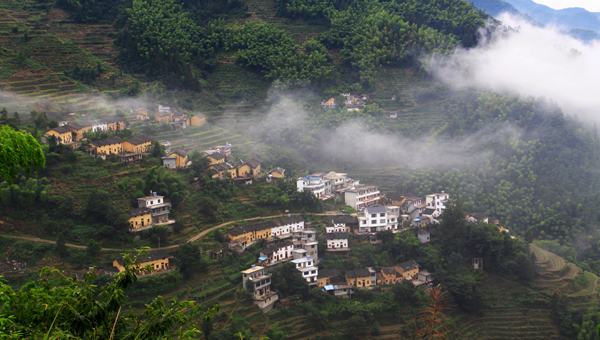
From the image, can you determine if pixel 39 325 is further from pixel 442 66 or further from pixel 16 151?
pixel 442 66

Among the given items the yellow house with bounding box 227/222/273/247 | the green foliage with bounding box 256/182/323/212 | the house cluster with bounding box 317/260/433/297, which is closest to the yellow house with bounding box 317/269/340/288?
the house cluster with bounding box 317/260/433/297

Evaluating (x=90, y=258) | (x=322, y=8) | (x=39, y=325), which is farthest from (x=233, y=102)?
(x=39, y=325)

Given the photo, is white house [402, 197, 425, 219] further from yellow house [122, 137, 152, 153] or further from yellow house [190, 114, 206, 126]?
yellow house [190, 114, 206, 126]

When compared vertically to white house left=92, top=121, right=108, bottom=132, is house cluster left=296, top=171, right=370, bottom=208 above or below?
below

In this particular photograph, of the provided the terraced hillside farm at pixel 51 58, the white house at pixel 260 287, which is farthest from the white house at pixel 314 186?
the terraced hillside farm at pixel 51 58

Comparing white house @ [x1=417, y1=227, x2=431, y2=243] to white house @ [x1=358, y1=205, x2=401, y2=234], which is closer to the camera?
white house @ [x1=417, y1=227, x2=431, y2=243]

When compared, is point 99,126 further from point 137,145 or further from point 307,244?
point 307,244
